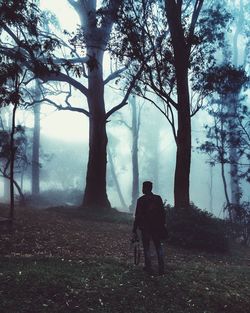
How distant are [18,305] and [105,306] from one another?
4.66ft

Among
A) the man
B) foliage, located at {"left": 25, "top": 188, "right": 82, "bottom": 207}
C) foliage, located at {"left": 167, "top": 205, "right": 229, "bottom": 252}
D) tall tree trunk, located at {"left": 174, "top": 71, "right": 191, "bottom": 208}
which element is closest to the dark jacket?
the man

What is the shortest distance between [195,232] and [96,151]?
943cm

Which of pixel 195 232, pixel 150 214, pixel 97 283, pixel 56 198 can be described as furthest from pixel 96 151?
pixel 97 283

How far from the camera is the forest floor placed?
6.93 metres

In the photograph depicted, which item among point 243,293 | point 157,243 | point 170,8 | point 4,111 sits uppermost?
point 4,111

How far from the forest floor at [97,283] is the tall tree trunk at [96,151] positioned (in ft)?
30.0

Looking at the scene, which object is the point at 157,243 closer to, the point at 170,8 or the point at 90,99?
the point at 170,8

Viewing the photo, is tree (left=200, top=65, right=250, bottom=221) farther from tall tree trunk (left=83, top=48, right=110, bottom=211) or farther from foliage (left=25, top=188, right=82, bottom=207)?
foliage (left=25, top=188, right=82, bottom=207)

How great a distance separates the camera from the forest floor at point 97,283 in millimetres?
6930

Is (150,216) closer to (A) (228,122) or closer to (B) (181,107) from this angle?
(B) (181,107)

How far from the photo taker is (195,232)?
1531 centimetres

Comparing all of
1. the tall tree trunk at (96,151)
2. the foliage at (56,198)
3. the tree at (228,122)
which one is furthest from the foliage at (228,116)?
the foliage at (56,198)

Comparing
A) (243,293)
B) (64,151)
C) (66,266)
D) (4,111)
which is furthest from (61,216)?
(64,151)

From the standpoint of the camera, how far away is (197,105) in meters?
19.1
